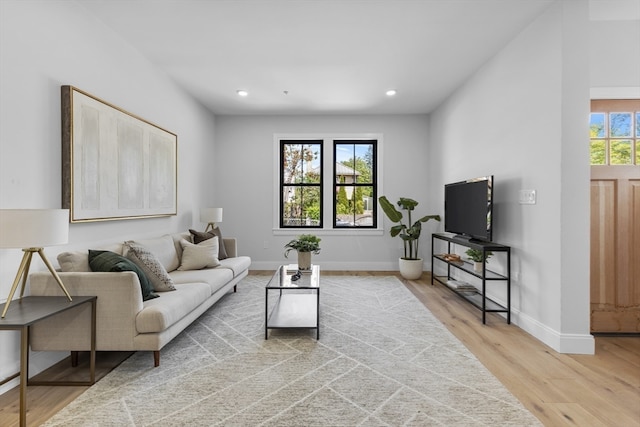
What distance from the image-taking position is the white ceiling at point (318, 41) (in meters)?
2.77

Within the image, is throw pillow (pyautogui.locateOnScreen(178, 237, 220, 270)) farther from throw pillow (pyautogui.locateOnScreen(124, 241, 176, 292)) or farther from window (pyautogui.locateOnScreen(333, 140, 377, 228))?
window (pyautogui.locateOnScreen(333, 140, 377, 228))

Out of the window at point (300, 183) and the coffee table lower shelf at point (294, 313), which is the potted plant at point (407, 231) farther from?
the coffee table lower shelf at point (294, 313)

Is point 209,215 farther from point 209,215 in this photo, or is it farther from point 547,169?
point 547,169

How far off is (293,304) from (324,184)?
9.23ft

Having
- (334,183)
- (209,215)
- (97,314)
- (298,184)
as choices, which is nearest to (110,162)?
(97,314)

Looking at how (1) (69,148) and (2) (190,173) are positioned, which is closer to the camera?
(1) (69,148)

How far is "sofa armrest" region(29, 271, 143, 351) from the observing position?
2.21m

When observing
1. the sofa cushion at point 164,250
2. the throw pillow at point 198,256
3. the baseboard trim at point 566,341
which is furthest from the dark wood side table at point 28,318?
the baseboard trim at point 566,341

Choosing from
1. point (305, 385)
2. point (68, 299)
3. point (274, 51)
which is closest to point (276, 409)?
point (305, 385)

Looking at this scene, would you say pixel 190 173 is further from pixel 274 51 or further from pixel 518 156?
pixel 518 156

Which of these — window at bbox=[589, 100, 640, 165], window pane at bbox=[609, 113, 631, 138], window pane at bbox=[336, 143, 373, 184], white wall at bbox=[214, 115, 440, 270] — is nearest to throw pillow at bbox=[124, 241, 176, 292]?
white wall at bbox=[214, 115, 440, 270]

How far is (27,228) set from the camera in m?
1.80

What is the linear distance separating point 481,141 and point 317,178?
2.92 metres

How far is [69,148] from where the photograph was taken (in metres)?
2.53
